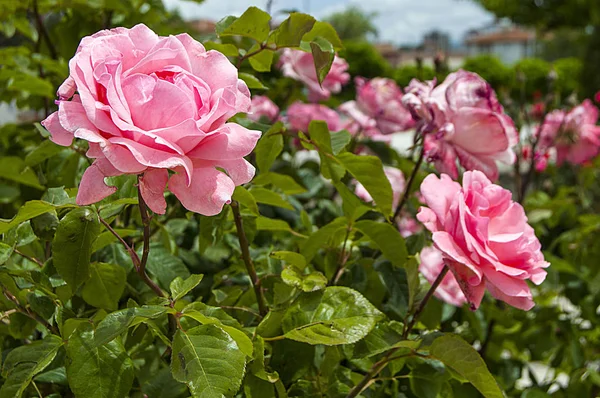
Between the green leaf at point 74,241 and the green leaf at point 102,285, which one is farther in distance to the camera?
the green leaf at point 102,285

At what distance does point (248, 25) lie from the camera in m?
0.56

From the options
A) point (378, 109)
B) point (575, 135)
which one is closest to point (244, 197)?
point (378, 109)

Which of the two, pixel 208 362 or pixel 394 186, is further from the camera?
pixel 394 186

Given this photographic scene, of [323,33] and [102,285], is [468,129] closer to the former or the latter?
[323,33]

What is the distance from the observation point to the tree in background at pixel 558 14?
40.7 ft

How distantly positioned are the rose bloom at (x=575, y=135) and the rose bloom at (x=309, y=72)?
0.50 metres

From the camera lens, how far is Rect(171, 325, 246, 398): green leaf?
1.29 ft

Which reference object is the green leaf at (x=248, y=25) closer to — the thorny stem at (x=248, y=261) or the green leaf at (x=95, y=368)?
the thorny stem at (x=248, y=261)

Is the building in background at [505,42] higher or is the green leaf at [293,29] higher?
the green leaf at [293,29]

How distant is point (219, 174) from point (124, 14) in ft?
2.53

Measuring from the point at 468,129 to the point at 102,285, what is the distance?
38 cm

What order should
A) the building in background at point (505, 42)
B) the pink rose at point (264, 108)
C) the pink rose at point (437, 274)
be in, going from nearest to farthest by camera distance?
the pink rose at point (437, 274), the pink rose at point (264, 108), the building in background at point (505, 42)

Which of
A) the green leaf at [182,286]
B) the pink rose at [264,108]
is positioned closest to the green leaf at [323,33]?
the green leaf at [182,286]

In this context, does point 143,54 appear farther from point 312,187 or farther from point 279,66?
point 279,66
